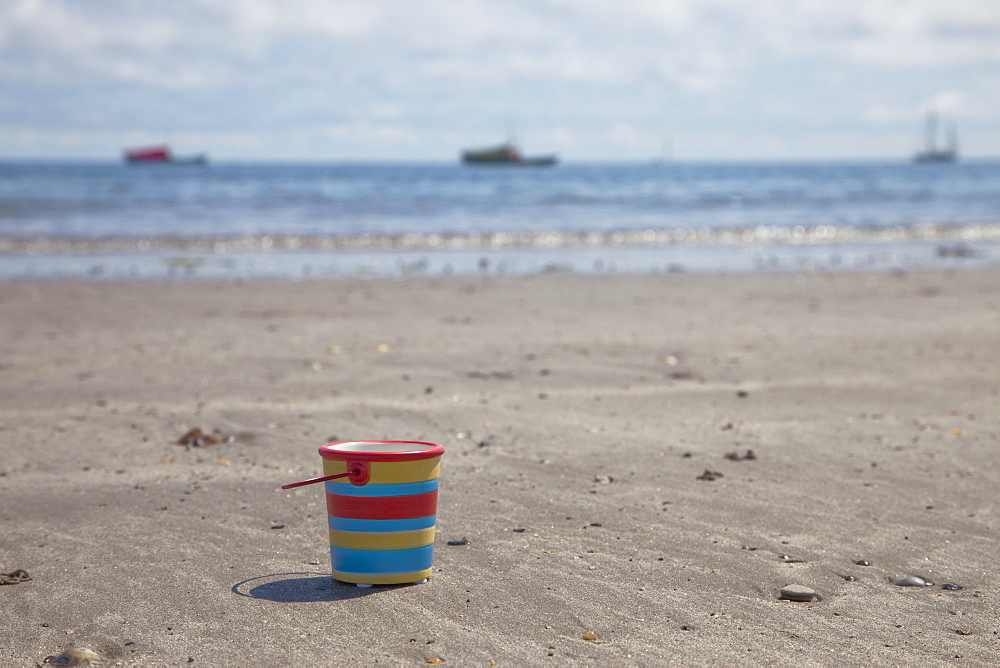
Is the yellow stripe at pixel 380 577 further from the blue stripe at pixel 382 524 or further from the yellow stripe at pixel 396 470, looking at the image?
the yellow stripe at pixel 396 470

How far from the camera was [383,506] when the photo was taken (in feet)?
11.5

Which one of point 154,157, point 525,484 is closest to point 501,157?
point 154,157

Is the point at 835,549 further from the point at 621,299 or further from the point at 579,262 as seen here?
the point at 579,262

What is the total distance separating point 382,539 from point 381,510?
119 millimetres

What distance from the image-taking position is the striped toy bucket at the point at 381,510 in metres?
3.44

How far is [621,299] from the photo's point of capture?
456 inches

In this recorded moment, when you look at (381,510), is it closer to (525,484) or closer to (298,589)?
(298,589)

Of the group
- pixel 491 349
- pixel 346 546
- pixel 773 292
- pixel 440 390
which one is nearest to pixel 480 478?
pixel 346 546

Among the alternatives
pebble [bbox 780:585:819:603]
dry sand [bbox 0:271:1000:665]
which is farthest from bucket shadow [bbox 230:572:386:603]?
pebble [bbox 780:585:819:603]

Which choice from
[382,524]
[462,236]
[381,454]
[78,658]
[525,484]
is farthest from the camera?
[462,236]

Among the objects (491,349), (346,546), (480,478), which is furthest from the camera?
(491,349)

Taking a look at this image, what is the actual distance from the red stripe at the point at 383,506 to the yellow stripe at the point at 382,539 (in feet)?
0.20

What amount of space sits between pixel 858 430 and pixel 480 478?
2481 millimetres

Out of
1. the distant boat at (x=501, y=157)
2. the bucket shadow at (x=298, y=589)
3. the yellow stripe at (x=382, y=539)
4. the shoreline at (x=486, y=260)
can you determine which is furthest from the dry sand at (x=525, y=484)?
the distant boat at (x=501, y=157)
